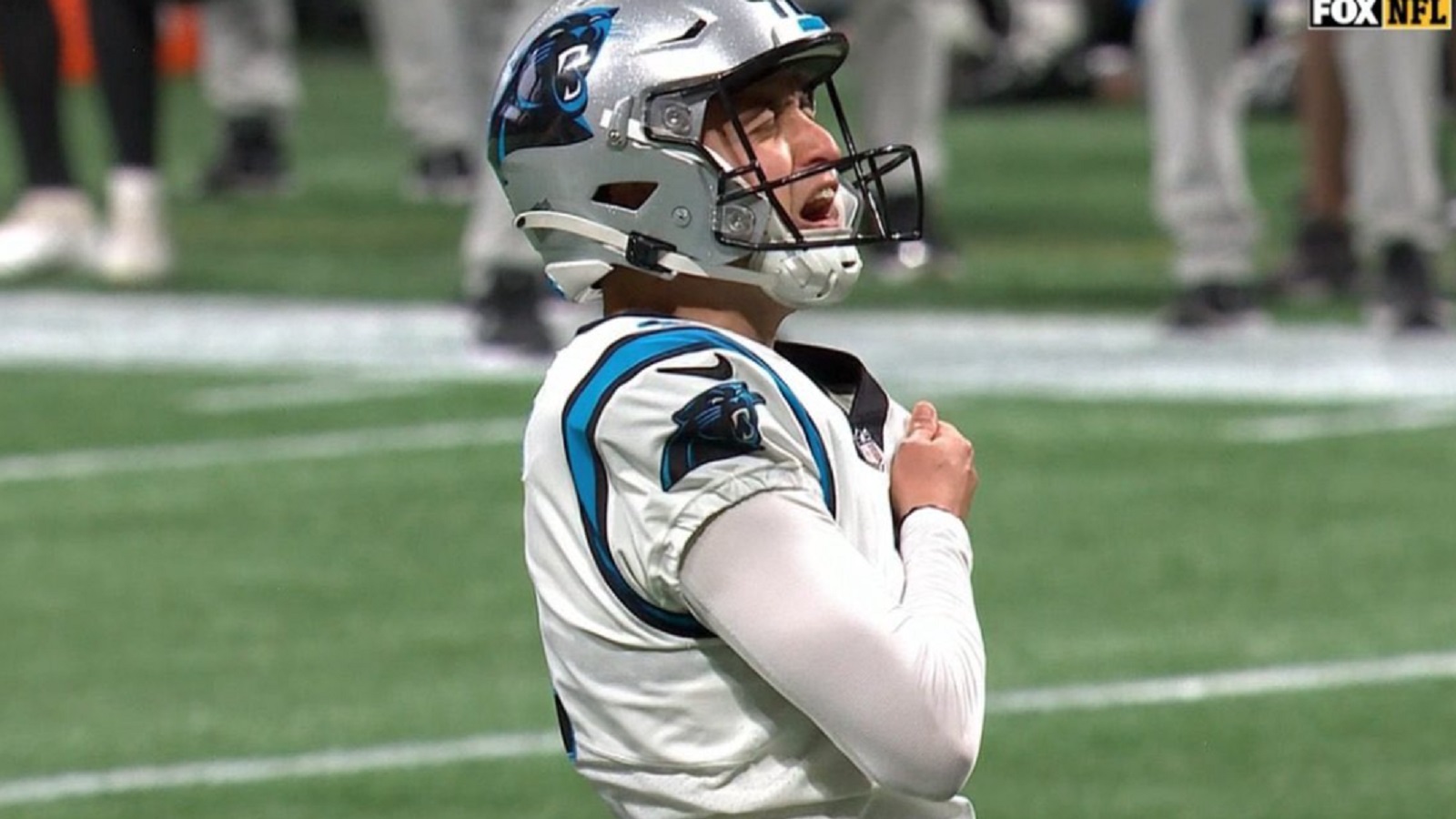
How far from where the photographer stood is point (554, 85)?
3.06 meters

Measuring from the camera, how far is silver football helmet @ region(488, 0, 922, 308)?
Result: 2.99 m

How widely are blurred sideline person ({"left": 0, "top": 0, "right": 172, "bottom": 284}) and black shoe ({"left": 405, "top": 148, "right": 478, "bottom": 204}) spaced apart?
265 cm

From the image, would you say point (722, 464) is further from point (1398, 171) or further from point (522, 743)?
point (1398, 171)

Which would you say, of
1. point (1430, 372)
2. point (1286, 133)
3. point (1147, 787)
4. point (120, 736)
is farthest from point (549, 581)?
point (1286, 133)

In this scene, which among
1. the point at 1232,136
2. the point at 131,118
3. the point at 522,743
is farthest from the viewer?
the point at 131,118

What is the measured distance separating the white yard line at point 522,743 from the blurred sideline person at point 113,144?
18.2ft

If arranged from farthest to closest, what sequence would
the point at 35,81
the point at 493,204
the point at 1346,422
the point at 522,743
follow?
the point at 35,81, the point at 493,204, the point at 1346,422, the point at 522,743

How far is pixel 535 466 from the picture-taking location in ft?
9.84

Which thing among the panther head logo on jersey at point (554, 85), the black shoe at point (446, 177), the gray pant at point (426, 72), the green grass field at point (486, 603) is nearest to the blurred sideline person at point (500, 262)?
the green grass field at point (486, 603)

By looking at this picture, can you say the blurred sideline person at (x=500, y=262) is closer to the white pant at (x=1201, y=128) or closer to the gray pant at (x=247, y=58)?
the white pant at (x=1201, y=128)

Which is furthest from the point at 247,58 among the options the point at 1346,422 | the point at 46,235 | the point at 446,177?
the point at 1346,422

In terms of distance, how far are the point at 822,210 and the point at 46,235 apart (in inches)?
345

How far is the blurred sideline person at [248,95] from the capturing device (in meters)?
14.4

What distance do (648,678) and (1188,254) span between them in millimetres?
6831
